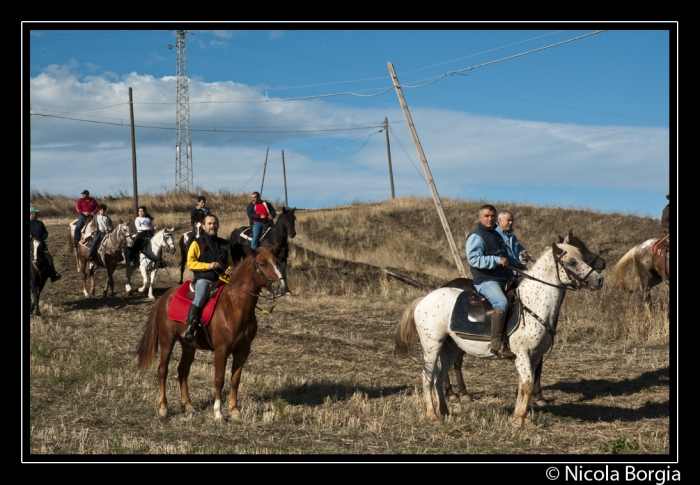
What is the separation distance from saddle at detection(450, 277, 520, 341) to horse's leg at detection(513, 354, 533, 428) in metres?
0.37

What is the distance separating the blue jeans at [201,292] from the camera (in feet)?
30.5

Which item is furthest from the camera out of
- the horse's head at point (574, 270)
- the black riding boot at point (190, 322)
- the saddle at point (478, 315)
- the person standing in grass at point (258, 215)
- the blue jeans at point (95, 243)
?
the person standing in grass at point (258, 215)

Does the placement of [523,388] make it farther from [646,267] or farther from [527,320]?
[646,267]

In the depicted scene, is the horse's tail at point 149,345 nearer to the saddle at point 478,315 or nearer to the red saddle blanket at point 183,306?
the red saddle blanket at point 183,306

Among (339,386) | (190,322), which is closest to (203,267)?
(190,322)

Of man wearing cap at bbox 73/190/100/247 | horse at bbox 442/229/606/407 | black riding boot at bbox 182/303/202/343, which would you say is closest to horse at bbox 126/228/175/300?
man wearing cap at bbox 73/190/100/247

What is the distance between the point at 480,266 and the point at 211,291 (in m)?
3.46

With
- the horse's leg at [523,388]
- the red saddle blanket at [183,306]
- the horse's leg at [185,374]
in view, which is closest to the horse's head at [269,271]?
the red saddle blanket at [183,306]

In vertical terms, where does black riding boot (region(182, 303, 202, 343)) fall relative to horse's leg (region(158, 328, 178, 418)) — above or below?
above

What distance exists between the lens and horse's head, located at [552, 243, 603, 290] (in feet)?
27.2

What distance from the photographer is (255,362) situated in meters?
13.0

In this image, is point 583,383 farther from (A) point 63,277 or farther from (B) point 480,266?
(A) point 63,277

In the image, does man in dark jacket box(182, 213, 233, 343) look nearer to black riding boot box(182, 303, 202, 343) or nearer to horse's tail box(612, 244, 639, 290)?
black riding boot box(182, 303, 202, 343)

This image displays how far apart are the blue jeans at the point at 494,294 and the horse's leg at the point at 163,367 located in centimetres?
411
